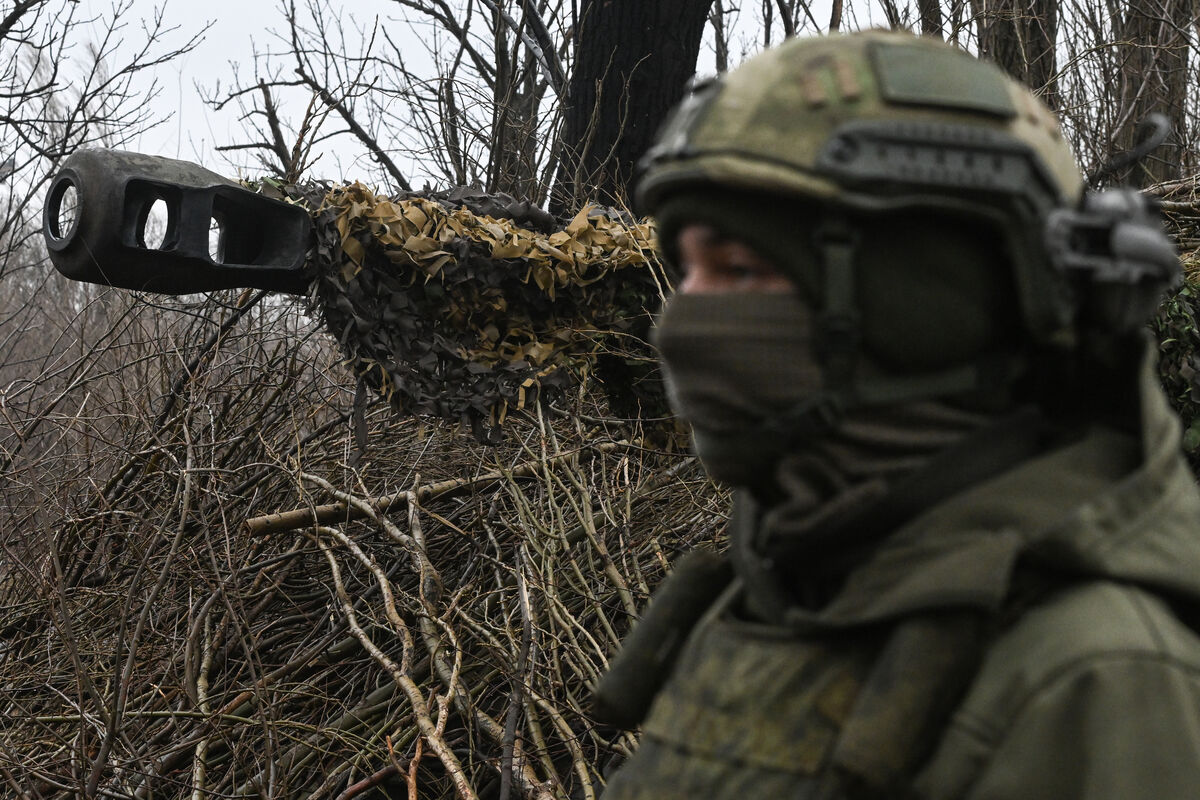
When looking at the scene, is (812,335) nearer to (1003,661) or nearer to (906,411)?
(906,411)

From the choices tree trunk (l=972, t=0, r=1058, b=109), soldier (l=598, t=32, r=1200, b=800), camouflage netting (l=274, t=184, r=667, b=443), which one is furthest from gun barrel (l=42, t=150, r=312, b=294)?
tree trunk (l=972, t=0, r=1058, b=109)

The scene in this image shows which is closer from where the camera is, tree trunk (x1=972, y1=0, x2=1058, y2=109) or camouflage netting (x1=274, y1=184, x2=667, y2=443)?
camouflage netting (x1=274, y1=184, x2=667, y2=443)

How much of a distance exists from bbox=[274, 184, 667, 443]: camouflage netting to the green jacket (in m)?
3.21

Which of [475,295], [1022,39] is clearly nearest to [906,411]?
[475,295]

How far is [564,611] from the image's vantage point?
12.9 ft

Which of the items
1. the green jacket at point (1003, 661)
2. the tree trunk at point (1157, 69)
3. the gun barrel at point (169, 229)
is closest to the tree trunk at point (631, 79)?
the gun barrel at point (169, 229)

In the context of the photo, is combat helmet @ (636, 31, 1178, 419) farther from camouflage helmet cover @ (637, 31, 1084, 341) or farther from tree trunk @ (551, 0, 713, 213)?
tree trunk @ (551, 0, 713, 213)

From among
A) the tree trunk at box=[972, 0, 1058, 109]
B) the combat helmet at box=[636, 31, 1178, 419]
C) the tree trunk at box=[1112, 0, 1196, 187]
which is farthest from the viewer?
the tree trunk at box=[1112, 0, 1196, 187]

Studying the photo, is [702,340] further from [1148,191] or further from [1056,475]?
[1148,191]

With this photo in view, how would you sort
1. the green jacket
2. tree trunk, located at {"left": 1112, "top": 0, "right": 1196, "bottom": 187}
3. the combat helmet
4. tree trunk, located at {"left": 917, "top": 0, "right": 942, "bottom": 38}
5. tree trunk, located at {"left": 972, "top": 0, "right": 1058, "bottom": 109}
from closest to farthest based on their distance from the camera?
the green jacket < the combat helmet < tree trunk, located at {"left": 917, "top": 0, "right": 942, "bottom": 38} < tree trunk, located at {"left": 972, "top": 0, "right": 1058, "bottom": 109} < tree trunk, located at {"left": 1112, "top": 0, "right": 1196, "bottom": 187}

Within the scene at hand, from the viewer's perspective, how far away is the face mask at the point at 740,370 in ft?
3.88

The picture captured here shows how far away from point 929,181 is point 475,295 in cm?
350

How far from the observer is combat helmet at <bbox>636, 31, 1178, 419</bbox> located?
1112mm

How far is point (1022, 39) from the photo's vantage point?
796cm
